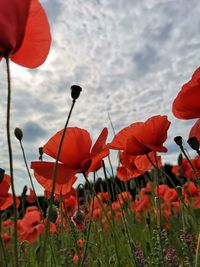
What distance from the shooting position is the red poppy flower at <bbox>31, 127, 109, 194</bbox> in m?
1.14

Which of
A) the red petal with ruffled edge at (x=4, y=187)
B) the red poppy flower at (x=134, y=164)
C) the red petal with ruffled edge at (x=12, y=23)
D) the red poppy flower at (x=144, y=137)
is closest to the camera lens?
the red petal with ruffled edge at (x=12, y=23)

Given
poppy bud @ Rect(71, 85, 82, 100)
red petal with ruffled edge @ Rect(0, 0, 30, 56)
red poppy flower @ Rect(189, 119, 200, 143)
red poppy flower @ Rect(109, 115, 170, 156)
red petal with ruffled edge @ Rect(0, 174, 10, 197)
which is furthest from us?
red petal with ruffled edge @ Rect(0, 174, 10, 197)

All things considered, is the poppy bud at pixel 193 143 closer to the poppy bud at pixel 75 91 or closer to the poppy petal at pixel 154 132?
the poppy petal at pixel 154 132

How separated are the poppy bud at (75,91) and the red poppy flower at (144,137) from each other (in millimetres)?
291

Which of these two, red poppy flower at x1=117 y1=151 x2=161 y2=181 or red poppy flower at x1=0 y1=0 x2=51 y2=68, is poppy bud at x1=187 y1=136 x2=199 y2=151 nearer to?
red poppy flower at x1=117 y1=151 x2=161 y2=181

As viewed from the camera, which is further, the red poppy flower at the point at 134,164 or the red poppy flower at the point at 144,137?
the red poppy flower at the point at 134,164

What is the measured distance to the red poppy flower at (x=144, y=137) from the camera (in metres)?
1.21

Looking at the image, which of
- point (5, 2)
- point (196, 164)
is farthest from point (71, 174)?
point (196, 164)

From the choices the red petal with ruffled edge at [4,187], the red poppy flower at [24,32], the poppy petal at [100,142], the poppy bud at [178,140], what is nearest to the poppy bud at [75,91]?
the red poppy flower at [24,32]

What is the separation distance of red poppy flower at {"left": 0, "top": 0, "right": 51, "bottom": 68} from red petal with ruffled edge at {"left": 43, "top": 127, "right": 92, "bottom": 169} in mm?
301

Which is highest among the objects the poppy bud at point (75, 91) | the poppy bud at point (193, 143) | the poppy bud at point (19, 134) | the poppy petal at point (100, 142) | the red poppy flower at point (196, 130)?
the poppy bud at point (19, 134)

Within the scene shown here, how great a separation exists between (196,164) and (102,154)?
2.44 feet

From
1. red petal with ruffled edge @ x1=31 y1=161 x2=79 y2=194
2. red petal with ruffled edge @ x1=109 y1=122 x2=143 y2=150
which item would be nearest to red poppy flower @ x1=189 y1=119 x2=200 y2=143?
red petal with ruffled edge @ x1=109 y1=122 x2=143 y2=150

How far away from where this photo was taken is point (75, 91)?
939mm
